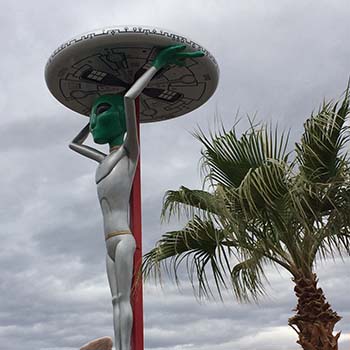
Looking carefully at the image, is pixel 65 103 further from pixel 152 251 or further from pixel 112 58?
pixel 152 251

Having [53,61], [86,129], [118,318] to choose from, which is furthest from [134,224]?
[53,61]

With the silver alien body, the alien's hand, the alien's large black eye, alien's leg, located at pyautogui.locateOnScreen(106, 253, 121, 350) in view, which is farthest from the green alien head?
alien's leg, located at pyautogui.locateOnScreen(106, 253, 121, 350)

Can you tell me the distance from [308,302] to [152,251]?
72.2 inches

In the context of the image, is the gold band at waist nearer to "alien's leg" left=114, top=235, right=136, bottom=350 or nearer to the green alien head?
"alien's leg" left=114, top=235, right=136, bottom=350

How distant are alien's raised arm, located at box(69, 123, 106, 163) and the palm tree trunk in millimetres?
3705

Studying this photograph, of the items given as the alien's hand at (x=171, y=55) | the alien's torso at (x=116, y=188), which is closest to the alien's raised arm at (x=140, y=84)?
the alien's hand at (x=171, y=55)

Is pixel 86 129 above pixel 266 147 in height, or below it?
above

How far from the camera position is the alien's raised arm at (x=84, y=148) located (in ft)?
29.6

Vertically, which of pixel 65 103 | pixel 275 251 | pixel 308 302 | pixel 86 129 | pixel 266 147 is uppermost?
pixel 65 103

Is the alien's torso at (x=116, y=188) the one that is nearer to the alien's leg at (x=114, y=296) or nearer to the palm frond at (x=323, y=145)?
the alien's leg at (x=114, y=296)

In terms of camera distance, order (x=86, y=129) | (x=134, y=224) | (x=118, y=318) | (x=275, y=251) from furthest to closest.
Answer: (x=86, y=129), (x=134, y=224), (x=118, y=318), (x=275, y=251)

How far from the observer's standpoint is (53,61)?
348 inches

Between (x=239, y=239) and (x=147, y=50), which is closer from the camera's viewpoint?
(x=239, y=239)

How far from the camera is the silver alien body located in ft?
26.2
